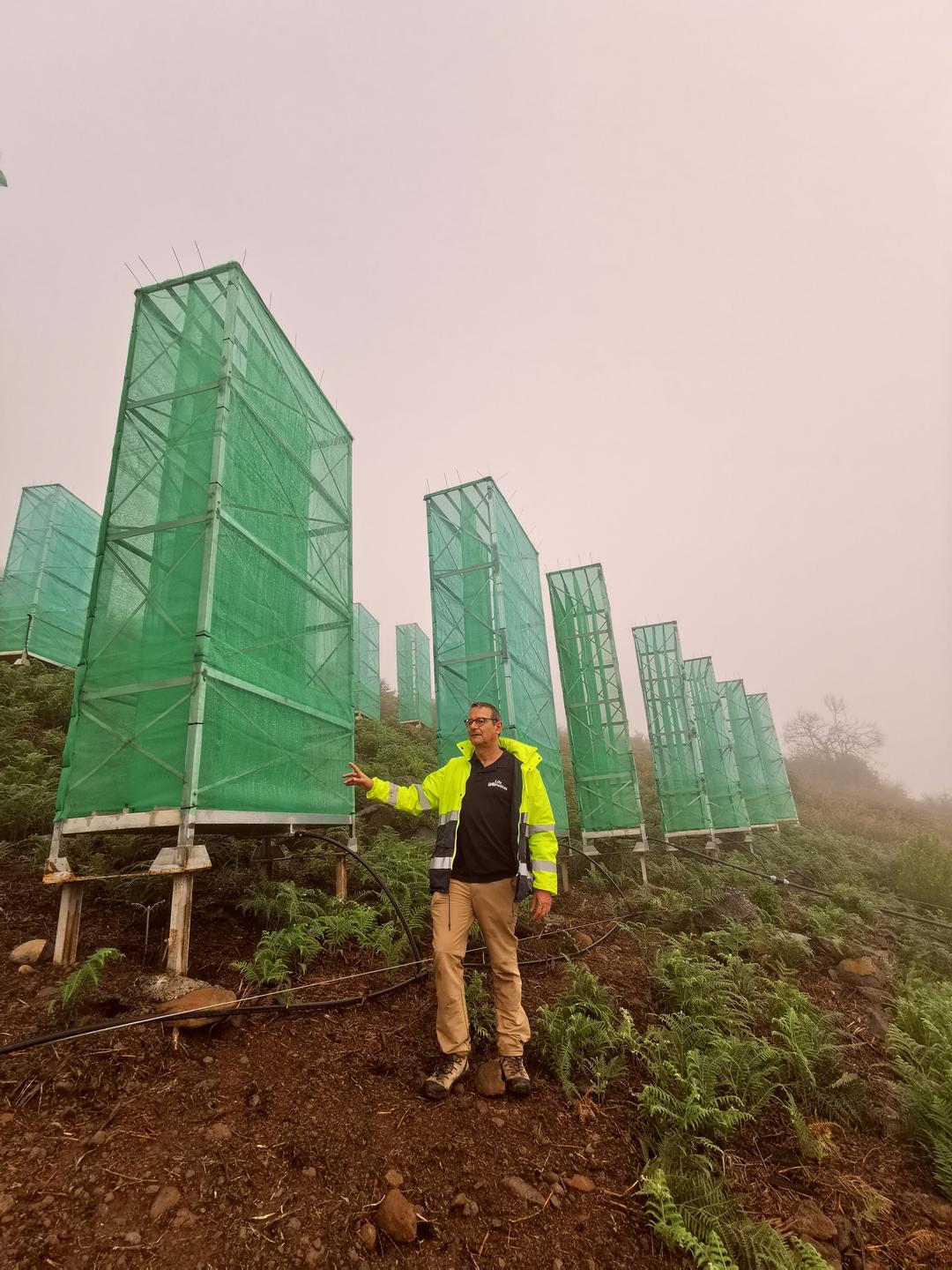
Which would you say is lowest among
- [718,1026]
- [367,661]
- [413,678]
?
[718,1026]

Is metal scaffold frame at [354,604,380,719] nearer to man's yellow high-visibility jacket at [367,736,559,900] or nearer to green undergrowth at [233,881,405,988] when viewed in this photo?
green undergrowth at [233,881,405,988]

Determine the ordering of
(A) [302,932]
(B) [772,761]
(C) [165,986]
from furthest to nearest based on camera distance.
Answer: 1. (B) [772,761]
2. (A) [302,932]
3. (C) [165,986]

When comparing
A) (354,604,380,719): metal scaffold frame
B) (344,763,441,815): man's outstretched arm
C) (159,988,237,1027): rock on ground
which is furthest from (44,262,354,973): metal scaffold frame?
(354,604,380,719): metal scaffold frame

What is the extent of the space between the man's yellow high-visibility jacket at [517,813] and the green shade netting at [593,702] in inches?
→ 402

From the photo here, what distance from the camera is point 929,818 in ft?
110

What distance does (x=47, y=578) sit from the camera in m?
15.9

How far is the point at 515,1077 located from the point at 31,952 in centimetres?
428

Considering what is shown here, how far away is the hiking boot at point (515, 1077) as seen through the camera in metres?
4.24

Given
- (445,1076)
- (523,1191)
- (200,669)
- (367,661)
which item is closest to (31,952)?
(200,669)

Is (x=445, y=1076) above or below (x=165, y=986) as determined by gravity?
below

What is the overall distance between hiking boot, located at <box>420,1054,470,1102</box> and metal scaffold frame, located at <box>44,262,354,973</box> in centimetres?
236

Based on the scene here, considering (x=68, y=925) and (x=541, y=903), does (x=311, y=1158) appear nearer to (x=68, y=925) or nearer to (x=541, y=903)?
(x=541, y=903)

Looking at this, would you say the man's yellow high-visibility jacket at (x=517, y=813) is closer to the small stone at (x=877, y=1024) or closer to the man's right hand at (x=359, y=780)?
the man's right hand at (x=359, y=780)

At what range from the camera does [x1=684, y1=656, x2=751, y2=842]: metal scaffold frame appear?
20859mm
